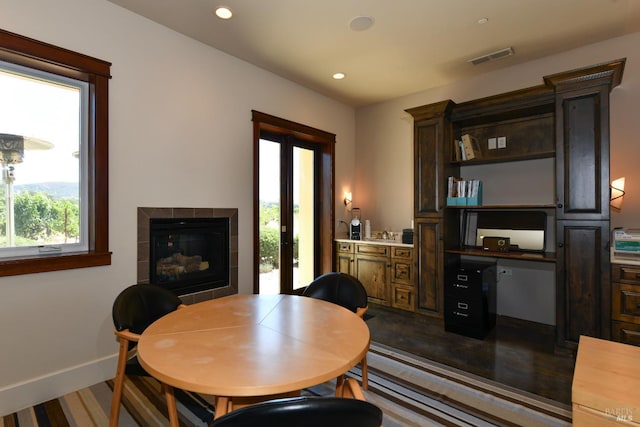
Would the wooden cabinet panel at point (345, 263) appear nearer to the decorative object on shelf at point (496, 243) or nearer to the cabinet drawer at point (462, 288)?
the cabinet drawer at point (462, 288)

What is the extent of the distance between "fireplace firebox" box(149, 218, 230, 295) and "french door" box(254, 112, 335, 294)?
0.44 m

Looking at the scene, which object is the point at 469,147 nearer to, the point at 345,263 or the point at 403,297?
the point at 403,297

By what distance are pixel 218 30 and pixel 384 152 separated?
2.82 m

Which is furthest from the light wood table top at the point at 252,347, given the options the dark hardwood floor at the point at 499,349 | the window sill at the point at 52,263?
the dark hardwood floor at the point at 499,349

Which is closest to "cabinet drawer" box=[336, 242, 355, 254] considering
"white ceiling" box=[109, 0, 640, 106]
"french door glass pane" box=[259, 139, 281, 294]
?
"french door glass pane" box=[259, 139, 281, 294]

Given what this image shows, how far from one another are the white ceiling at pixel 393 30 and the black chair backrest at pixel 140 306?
89.8 inches

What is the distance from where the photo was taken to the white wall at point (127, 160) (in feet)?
7.18

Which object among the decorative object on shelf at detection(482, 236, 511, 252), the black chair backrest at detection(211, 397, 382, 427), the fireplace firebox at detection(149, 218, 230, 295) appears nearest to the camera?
the black chair backrest at detection(211, 397, 382, 427)

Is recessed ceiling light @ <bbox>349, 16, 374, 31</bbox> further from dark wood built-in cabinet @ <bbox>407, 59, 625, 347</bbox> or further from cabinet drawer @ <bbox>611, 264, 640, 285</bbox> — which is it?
cabinet drawer @ <bbox>611, 264, 640, 285</bbox>

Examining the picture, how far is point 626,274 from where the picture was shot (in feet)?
8.57

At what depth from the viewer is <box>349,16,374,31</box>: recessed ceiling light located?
2735 mm

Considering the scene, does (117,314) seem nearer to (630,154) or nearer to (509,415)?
(509,415)

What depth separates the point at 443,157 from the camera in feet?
12.1

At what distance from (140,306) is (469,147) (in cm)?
365
